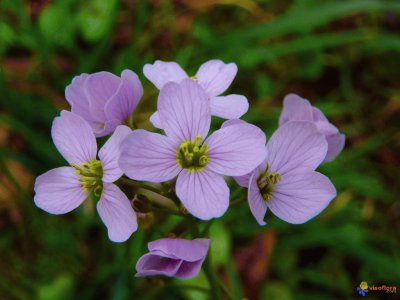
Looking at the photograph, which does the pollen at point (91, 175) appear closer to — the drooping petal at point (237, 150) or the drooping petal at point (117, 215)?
the drooping petal at point (117, 215)

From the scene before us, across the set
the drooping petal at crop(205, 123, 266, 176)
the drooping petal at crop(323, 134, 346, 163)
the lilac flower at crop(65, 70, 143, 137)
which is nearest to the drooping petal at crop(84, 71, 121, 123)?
the lilac flower at crop(65, 70, 143, 137)

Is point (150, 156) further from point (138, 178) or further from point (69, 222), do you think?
point (69, 222)

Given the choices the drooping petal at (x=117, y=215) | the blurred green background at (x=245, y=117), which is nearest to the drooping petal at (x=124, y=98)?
the drooping petal at (x=117, y=215)

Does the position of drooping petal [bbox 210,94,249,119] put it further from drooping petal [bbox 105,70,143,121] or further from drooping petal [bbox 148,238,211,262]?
drooping petal [bbox 148,238,211,262]

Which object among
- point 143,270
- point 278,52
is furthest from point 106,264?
point 278,52

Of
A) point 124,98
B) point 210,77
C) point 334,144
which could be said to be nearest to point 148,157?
point 124,98

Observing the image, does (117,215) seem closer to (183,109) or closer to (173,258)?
(173,258)
